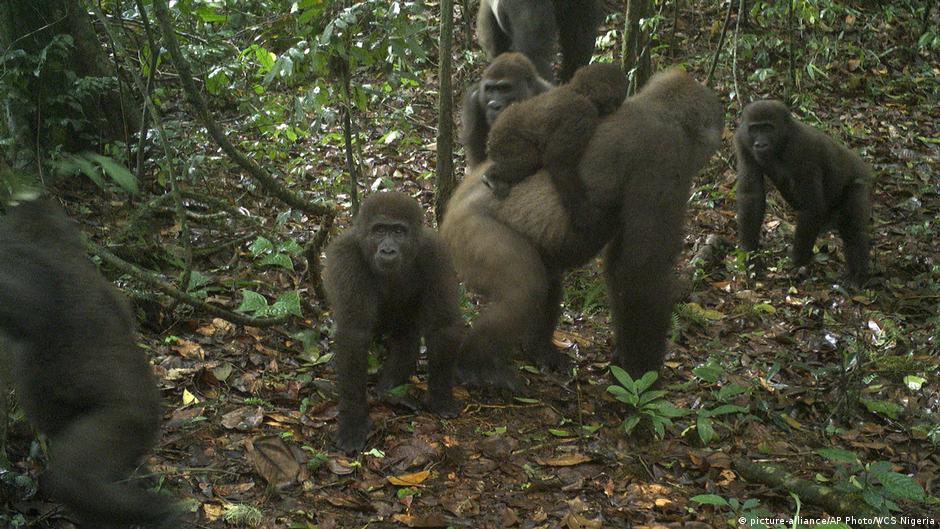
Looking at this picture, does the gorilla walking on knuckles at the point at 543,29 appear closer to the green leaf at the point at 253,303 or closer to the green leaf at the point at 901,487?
→ the green leaf at the point at 253,303

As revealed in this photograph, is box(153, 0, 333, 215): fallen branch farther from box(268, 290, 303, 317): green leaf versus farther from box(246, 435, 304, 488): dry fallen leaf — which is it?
box(246, 435, 304, 488): dry fallen leaf

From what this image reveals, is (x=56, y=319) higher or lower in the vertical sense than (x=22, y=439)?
higher

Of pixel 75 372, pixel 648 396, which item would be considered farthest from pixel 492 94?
pixel 75 372

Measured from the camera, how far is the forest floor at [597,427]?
438 cm

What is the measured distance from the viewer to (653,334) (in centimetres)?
564

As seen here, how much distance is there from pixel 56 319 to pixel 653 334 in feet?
11.7

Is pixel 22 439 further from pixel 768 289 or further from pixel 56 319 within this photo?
pixel 768 289

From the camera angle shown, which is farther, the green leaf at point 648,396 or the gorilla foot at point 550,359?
the gorilla foot at point 550,359

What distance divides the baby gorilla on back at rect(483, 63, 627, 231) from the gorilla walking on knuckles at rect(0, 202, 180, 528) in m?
Result: 2.88

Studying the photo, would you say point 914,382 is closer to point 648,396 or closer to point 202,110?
point 648,396

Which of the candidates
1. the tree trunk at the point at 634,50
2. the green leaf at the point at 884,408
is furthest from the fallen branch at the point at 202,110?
Result: the green leaf at the point at 884,408

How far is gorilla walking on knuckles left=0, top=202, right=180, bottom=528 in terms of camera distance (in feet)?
10.5

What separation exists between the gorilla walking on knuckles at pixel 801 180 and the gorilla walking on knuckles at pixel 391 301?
4635 mm

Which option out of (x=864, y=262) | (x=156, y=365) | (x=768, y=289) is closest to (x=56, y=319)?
(x=156, y=365)
